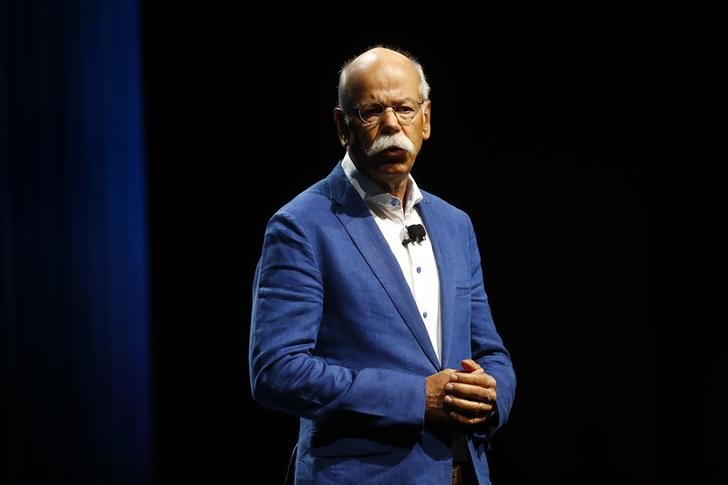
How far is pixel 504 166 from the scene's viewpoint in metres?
3.10

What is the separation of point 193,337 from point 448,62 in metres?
1.43

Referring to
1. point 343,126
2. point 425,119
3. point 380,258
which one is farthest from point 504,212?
point 380,258

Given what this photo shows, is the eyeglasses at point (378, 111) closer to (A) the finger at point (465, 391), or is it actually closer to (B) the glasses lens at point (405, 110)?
(B) the glasses lens at point (405, 110)

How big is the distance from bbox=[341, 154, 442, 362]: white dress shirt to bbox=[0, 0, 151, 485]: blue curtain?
1390 mm

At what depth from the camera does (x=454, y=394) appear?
1527 millimetres

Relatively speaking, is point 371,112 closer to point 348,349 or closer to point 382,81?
point 382,81

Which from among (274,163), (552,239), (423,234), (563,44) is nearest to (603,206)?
(552,239)

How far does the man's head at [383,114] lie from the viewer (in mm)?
1685

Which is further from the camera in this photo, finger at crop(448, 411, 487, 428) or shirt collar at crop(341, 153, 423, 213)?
shirt collar at crop(341, 153, 423, 213)

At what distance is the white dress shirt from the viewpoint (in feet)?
5.46

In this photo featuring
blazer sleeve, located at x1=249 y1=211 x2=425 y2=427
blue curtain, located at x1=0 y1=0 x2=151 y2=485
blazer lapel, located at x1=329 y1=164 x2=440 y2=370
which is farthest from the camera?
blue curtain, located at x1=0 y1=0 x2=151 y2=485

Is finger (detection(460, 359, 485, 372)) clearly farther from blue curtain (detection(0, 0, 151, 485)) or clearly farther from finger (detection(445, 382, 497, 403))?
blue curtain (detection(0, 0, 151, 485))

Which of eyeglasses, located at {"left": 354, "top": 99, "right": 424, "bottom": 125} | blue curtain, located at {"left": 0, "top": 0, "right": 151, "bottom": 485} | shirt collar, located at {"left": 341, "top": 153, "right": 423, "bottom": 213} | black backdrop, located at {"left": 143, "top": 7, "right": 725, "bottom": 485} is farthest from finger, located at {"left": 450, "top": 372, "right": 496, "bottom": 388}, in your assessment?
blue curtain, located at {"left": 0, "top": 0, "right": 151, "bottom": 485}

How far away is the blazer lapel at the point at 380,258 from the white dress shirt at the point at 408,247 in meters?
0.04
